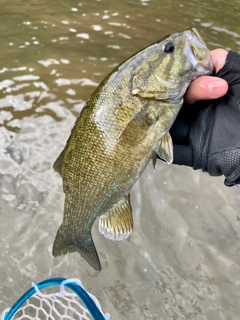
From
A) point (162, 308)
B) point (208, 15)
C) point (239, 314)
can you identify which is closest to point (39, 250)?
point (162, 308)

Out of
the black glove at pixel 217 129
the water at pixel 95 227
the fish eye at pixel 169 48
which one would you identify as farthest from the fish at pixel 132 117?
the water at pixel 95 227

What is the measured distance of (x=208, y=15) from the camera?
7070 millimetres

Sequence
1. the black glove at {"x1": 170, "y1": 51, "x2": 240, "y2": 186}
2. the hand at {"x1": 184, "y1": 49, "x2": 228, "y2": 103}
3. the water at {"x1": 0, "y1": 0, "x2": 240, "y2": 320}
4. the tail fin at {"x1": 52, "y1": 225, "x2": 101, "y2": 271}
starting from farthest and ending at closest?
the water at {"x1": 0, "y1": 0, "x2": 240, "y2": 320} < the tail fin at {"x1": 52, "y1": 225, "x2": 101, "y2": 271} < the black glove at {"x1": 170, "y1": 51, "x2": 240, "y2": 186} < the hand at {"x1": 184, "y1": 49, "x2": 228, "y2": 103}

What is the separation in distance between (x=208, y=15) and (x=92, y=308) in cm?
641

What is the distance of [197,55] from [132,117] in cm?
42

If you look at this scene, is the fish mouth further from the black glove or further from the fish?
the black glove

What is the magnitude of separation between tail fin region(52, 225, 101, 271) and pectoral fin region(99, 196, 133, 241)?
0.43 ft

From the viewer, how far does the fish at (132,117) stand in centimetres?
186

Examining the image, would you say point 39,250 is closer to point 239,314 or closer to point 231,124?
point 239,314

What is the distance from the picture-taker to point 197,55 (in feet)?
6.10

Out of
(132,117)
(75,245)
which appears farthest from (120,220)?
(132,117)

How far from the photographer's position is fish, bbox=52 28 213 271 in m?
1.86

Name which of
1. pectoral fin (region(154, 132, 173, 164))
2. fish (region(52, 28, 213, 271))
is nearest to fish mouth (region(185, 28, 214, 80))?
fish (region(52, 28, 213, 271))

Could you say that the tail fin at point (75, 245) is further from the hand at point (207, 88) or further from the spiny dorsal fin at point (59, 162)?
the hand at point (207, 88)
